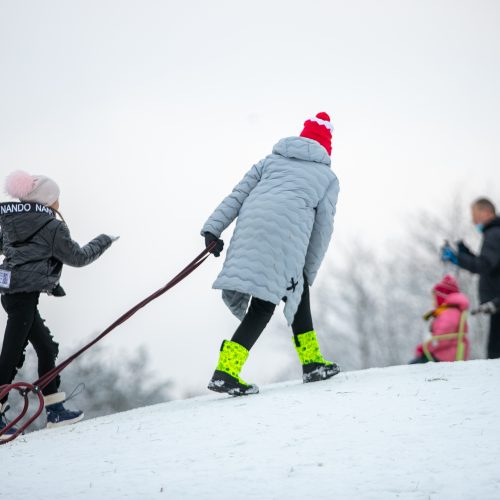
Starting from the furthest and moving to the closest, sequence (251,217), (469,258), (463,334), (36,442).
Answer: (463,334) → (469,258) → (251,217) → (36,442)

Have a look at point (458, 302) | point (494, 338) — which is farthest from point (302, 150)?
point (458, 302)

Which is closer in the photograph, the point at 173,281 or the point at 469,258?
the point at 173,281

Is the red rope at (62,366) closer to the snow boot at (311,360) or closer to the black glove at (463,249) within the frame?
the snow boot at (311,360)

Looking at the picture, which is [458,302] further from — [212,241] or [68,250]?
[68,250]

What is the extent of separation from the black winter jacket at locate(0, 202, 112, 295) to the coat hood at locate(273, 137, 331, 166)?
5.23ft

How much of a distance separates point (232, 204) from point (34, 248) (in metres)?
1.41

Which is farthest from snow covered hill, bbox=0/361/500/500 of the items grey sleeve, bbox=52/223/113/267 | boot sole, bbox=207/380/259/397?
grey sleeve, bbox=52/223/113/267

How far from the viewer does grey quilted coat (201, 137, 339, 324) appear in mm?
4457

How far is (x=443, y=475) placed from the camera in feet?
8.89

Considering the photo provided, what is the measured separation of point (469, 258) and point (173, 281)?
8.16ft

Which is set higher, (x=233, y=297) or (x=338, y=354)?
(x=233, y=297)

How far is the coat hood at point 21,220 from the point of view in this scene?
466 centimetres

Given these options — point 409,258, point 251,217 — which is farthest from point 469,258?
point 409,258

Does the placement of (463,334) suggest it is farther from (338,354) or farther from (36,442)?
(338,354)
